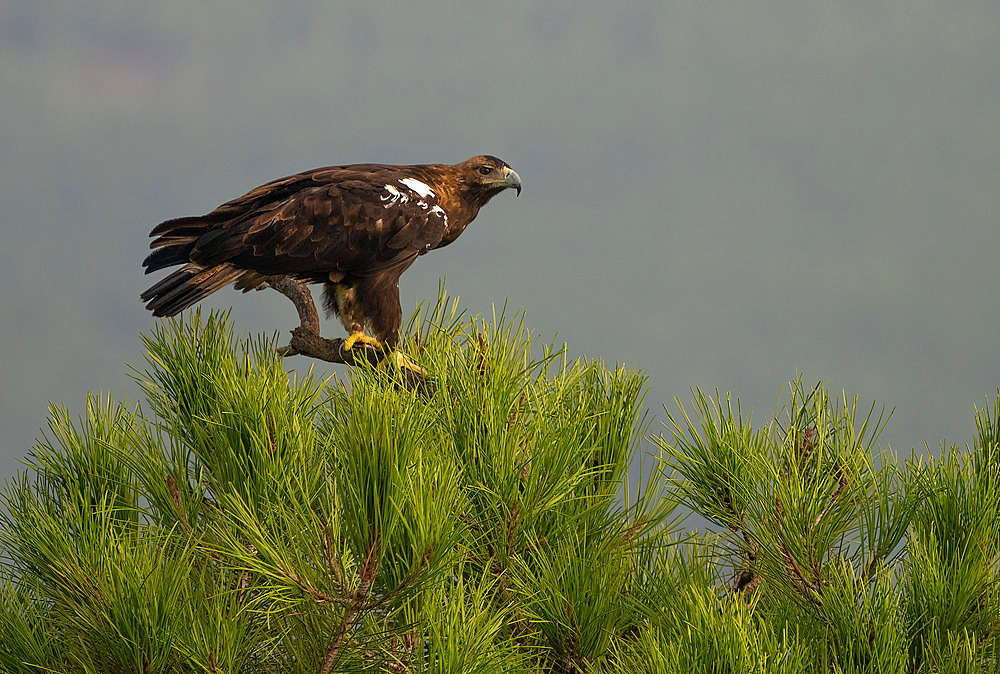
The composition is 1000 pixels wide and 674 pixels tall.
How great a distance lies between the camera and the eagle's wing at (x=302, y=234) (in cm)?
391

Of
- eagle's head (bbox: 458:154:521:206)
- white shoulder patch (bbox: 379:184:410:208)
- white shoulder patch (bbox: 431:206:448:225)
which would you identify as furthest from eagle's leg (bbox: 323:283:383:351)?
eagle's head (bbox: 458:154:521:206)

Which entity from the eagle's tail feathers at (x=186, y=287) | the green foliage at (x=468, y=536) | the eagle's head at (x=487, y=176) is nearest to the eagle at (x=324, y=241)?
the eagle's tail feathers at (x=186, y=287)

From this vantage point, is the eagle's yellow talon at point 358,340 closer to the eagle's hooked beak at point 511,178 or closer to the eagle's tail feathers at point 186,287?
the eagle's tail feathers at point 186,287

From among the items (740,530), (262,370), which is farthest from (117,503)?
(740,530)

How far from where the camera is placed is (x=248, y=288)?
4223 millimetres

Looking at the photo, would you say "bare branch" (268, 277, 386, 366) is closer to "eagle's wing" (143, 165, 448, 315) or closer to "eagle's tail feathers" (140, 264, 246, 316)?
"eagle's wing" (143, 165, 448, 315)

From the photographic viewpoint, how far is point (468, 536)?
8.85 ft

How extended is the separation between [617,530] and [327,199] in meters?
1.94

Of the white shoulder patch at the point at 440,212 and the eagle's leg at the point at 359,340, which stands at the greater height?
the white shoulder patch at the point at 440,212

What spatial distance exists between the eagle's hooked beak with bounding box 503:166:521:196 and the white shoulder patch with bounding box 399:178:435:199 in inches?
16.9

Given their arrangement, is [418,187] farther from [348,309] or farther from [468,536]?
[468,536]

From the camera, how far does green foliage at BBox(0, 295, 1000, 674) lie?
230 cm

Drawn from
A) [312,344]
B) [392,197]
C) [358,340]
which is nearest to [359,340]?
[358,340]

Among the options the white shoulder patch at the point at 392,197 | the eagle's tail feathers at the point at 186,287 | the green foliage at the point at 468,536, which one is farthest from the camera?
the white shoulder patch at the point at 392,197
